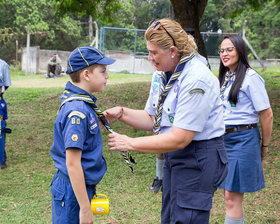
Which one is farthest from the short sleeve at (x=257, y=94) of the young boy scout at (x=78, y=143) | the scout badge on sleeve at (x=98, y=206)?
the scout badge on sleeve at (x=98, y=206)

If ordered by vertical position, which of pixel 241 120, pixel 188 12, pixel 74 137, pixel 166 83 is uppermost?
pixel 188 12

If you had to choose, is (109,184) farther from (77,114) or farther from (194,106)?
(194,106)

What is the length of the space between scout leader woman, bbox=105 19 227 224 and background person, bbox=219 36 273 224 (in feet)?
3.16

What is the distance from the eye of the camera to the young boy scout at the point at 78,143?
2.38 meters

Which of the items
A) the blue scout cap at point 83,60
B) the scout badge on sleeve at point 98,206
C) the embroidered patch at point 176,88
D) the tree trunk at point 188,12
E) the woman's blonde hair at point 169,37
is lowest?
the scout badge on sleeve at point 98,206

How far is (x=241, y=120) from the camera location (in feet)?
11.5

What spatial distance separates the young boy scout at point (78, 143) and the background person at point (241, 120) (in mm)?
1426

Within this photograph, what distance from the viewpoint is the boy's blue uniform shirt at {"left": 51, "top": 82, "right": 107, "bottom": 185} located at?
7.76ft

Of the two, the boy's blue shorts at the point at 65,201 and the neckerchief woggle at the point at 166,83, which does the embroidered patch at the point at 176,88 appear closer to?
the neckerchief woggle at the point at 166,83

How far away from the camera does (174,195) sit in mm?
2629

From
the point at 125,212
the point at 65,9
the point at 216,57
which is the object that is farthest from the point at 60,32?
the point at 125,212

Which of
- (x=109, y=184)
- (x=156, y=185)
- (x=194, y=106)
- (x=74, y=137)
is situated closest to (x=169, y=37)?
(x=194, y=106)

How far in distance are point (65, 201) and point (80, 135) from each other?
0.50 meters

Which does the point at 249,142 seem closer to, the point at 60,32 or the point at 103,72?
the point at 103,72
